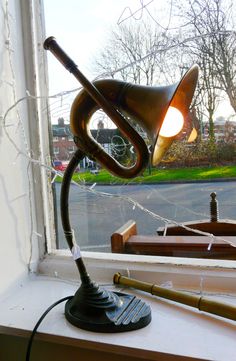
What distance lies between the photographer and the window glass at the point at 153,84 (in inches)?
30.0

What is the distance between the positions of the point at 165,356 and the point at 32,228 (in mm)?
423

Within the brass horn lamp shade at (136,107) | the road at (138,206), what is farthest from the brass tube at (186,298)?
the brass horn lamp shade at (136,107)

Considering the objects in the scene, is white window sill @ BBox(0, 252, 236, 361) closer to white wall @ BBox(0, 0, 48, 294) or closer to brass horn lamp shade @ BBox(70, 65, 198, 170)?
white wall @ BBox(0, 0, 48, 294)

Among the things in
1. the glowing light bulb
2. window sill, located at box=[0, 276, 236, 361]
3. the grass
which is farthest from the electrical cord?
the glowing light bulb

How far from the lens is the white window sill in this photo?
1.94 ft

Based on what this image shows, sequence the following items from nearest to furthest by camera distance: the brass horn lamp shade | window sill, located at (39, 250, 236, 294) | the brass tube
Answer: the brass horn lamp shade < the brass tube < window sill, located at (39, 250, 236, 294)

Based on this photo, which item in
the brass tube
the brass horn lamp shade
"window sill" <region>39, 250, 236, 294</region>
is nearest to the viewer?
the brass horn lamp shade

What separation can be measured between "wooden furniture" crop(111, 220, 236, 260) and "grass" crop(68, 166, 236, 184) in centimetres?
10

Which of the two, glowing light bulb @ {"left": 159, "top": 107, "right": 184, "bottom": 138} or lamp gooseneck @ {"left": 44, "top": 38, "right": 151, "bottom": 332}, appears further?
lamp gooseneck @ {"left": 44, "top": 38, "right": 151, "bottom": 332}

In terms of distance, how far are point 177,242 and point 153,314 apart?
7.6 inches

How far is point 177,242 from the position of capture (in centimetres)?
83

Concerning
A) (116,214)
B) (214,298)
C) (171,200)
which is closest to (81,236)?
(116,214)

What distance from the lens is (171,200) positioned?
82 cm

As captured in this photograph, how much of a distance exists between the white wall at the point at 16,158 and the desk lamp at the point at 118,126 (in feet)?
0.57
